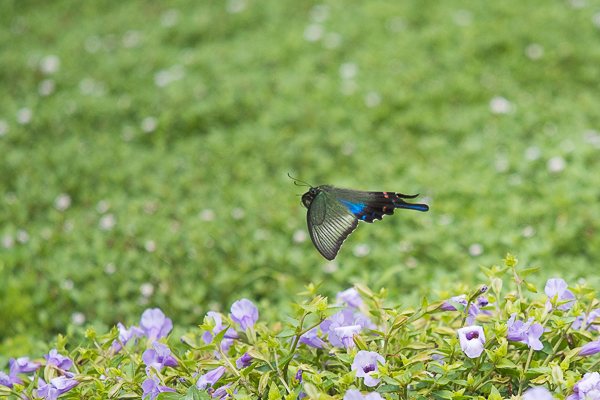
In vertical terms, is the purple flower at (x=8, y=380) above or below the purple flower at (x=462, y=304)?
below

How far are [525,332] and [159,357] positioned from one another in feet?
2.80

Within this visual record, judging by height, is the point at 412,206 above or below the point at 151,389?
above

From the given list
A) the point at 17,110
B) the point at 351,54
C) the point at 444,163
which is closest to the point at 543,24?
the point at 351,54

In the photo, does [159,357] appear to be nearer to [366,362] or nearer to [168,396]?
[168,396]

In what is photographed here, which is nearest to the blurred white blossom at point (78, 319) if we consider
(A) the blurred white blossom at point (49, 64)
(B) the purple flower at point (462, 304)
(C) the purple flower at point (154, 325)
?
(C) the purple flower at point (154, 325)

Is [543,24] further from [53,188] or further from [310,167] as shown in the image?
[53,188]

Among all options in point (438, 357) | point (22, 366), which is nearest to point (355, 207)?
point (438, 357)

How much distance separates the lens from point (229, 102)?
480cm

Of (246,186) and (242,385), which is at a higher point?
(242,385)

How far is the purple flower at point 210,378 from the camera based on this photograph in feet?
5.30

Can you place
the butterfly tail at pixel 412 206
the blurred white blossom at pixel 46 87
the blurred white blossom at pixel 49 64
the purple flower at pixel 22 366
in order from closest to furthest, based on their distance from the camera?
the butterfly tail at pixel 412 206 < the purple flower at pixel 22 366 < the blurred white blossom at pixel 46 87 < the blurred white blossom at pixel 49 64

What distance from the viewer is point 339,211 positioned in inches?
69.1

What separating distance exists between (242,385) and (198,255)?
6.16ft

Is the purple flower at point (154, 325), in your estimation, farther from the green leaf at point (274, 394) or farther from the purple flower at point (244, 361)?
the green leaf at point (274, 394)
